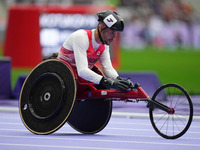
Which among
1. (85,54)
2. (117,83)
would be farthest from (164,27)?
(117,83)

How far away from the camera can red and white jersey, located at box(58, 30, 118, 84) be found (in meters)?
7.19

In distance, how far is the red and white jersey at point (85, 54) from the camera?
23.6ft

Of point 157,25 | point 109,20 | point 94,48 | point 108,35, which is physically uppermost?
point 157,25

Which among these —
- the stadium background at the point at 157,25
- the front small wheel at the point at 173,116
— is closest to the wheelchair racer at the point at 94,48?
the front small wheel at the point at 173,116

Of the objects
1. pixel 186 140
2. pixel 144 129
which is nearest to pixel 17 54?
pixel 144 129

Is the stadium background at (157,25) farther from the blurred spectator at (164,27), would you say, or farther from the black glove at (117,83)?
the black glove at (117,83)

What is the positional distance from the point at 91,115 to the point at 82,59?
1066mm

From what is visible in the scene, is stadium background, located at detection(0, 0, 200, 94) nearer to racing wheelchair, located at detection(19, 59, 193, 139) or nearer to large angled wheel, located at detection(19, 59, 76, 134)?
racing wheelchair, located at detection(19, 59, 193, 139)

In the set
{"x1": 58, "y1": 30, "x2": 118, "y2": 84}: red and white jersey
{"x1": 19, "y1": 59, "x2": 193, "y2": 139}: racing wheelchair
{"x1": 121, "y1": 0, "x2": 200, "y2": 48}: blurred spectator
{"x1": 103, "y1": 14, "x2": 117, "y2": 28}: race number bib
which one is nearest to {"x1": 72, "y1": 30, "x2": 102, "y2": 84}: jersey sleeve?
{"x1": 58, "y1": 30, "x2": 118, "y2": 84}: red and white jersey

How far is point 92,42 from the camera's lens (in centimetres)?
741

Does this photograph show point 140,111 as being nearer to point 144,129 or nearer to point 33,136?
point 144,129

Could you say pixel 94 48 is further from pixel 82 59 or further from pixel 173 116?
pixel 173 116

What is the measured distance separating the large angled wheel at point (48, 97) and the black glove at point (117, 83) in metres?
0.39

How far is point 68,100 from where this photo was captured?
7.13 meters
